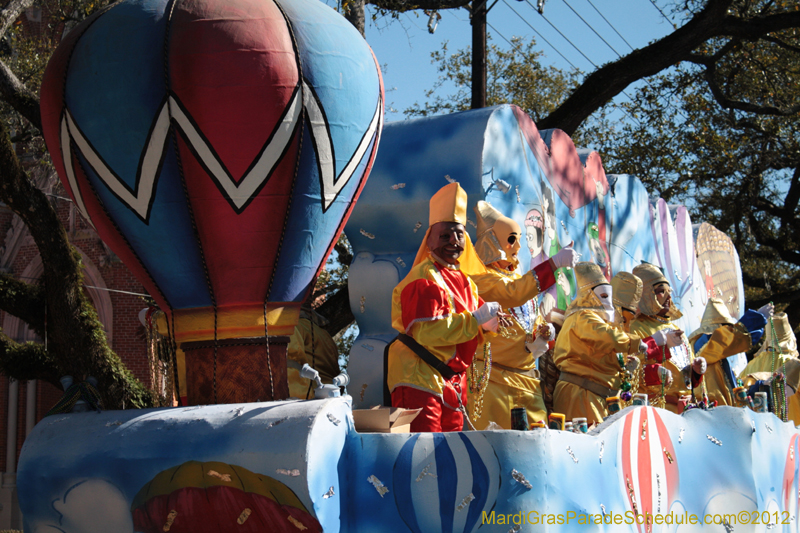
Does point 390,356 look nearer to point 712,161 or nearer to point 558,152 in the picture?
point 558,152

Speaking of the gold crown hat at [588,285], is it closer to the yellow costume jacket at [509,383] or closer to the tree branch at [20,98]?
the yellow costume jacket at [509,383]

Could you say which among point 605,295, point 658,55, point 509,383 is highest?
point 658,55

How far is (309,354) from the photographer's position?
23.1 feet

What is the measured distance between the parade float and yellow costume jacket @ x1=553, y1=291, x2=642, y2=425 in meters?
1.11

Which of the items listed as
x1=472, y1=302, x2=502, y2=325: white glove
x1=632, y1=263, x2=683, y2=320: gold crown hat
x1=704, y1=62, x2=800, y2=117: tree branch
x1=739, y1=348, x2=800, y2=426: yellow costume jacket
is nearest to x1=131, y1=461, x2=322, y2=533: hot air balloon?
x1=472, y1=302, x2=502, y2=325: white glove

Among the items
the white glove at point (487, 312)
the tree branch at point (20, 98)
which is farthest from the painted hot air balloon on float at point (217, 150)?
the tree branch at point (20, 98)

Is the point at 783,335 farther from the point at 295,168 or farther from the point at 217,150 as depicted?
the point at 217,150

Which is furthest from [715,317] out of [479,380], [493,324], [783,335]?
[493,324]

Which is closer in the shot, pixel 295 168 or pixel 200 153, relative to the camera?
pixel 200 153

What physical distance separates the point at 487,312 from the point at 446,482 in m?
1.19

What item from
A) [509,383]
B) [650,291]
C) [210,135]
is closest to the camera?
[210,135]

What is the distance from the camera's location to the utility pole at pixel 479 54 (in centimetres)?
1102

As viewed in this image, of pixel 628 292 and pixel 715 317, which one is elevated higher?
pixel 628 292

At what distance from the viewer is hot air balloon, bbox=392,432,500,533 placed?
3869 mm
